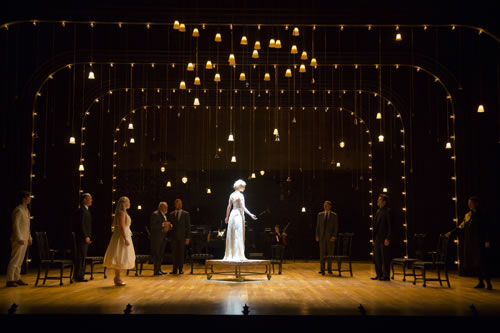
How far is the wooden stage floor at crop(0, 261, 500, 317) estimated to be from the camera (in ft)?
21.2

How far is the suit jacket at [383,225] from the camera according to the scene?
34.4 ft

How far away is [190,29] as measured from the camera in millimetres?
12484

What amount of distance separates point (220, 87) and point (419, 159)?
524 cm

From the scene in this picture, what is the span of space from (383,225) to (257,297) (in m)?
3.67

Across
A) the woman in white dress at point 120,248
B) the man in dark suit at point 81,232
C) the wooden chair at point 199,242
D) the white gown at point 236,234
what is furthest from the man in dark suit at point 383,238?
the man in dark suit at point 81,232

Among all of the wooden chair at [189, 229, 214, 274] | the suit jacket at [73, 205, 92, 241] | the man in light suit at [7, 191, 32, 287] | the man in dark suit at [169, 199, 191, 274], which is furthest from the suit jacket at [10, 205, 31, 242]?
the wooden chair at [189, 229, 214, 274]

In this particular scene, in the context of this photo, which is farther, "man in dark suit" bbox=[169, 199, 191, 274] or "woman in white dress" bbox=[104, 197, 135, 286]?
"man in dark suit" bbox=[169, 199, 191, 274]

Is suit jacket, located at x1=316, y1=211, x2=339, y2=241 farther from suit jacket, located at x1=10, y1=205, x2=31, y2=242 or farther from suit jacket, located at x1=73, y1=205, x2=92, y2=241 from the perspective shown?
suit jacket, located at x1=10, y1=205, x2=31, y2=242

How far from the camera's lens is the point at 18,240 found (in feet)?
31.0

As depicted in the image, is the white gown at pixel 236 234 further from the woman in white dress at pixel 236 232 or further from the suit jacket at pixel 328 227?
the suit jacket at pixel 328 227

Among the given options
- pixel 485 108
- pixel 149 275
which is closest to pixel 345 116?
pixel 485 108

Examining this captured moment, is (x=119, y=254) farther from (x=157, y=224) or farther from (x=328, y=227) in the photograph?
(x=328, y=227)

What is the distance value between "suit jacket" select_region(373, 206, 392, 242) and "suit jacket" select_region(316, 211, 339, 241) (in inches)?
47.6

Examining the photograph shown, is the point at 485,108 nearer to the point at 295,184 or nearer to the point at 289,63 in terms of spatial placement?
the point at 289,63
